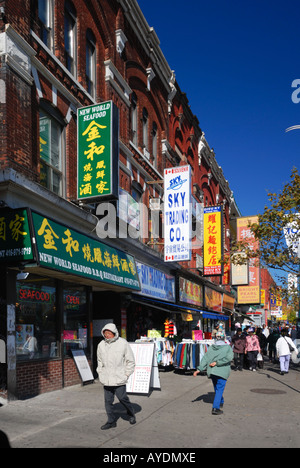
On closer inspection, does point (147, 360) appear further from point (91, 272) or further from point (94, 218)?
point (94, 218)

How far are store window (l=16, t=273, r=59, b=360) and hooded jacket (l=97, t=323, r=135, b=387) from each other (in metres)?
3.11

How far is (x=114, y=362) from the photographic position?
7.89 metres

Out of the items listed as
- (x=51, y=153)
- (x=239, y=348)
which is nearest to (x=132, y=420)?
(x=51, y=153)

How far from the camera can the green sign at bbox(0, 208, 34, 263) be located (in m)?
9.62

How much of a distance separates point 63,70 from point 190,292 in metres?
15.0

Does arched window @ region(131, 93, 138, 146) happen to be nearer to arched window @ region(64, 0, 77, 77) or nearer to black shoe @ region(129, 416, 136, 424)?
arched window @ region(64, 0, 77, 77)

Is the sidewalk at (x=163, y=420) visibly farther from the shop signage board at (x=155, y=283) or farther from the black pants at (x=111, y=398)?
the shop signage board at (x=155, y=283)

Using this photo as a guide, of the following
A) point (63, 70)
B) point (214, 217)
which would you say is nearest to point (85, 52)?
point (63, 70)

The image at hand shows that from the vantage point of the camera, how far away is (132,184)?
62.4ft

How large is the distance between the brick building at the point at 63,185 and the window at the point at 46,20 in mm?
31

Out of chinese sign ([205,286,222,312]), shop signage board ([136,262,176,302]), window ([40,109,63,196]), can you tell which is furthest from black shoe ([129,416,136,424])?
chinese sign ([205,286,222,312])

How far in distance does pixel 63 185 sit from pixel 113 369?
6425 mm

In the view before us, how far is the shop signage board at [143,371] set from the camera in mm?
11250

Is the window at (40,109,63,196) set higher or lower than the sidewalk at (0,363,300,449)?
higher
